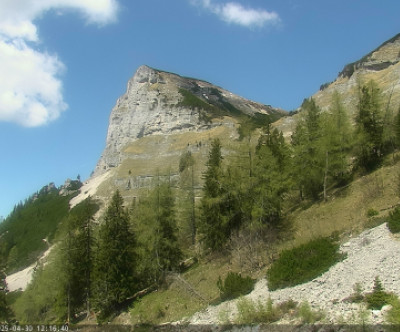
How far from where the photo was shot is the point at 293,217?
34500mm

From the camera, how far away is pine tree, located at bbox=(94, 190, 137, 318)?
31.5 meters

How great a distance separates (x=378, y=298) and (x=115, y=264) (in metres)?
24.3

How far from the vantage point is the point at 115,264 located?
32.3 m

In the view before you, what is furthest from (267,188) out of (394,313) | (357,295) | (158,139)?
(158,139)

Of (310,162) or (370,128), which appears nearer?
(310,162)

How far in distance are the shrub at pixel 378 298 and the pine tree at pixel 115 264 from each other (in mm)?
23193

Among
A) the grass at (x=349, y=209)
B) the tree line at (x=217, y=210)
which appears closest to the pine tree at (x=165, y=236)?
the tree line at (x=217, y=210)

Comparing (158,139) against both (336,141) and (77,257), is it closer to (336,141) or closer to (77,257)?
(77,257)

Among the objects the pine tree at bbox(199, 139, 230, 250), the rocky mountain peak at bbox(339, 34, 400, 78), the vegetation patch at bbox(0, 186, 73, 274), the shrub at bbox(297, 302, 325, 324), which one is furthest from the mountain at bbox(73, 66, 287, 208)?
the shrub at bbox(297, 302, 325, 324)

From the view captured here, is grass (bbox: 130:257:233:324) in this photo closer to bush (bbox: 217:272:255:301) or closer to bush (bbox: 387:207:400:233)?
bush (bbox: 217:272:255:301)

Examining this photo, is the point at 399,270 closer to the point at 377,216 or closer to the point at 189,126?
the point at 377,216

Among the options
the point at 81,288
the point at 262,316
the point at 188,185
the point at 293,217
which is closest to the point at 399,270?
the point at 262,316

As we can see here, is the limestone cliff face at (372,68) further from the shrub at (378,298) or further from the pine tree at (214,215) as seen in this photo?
the shrub at (378,298)

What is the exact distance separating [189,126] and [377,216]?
16233 cm
